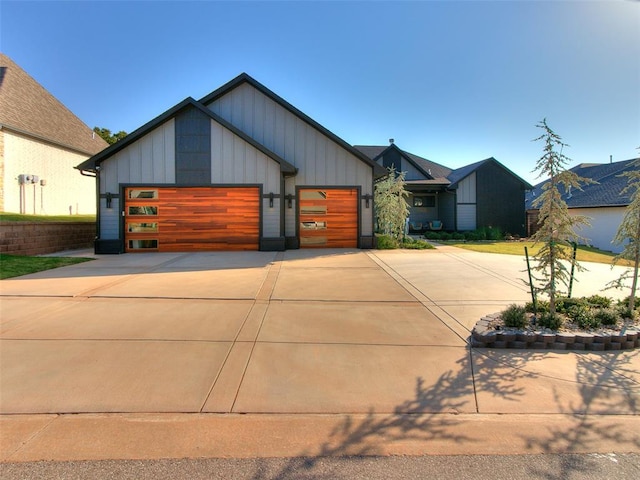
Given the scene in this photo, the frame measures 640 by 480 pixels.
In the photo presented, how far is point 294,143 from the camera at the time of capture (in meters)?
14.5

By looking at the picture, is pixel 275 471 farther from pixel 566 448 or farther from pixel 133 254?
pixel 133 254

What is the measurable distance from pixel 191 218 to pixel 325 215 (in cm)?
519

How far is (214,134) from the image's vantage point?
13.1 metres

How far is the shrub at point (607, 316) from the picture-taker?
15.8ft

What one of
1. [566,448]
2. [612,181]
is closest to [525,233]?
[612,181]

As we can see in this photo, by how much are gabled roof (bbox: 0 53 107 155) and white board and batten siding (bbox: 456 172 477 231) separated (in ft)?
80.1

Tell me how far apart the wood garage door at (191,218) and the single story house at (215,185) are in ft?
0.12

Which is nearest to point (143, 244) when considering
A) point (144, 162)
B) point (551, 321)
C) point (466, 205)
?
point (144, 162)

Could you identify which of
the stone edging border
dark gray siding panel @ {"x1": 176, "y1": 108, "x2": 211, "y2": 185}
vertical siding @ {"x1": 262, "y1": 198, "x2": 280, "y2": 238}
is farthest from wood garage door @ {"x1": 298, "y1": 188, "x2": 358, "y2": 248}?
the stone edging border

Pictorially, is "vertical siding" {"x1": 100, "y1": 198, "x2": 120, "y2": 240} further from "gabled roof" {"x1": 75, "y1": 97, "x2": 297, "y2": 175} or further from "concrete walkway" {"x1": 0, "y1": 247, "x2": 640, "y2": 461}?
"concrete walkway" {"x1": 0, "y1": 247, "x2": 640, "y2": 461}

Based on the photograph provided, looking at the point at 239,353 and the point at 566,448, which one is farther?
the point at 239,353

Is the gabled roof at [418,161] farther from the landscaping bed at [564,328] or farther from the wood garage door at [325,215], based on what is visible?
the landscaping bed at [564,328]

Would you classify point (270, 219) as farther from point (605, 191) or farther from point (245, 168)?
point (605, 191)

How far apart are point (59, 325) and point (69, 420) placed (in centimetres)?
260
